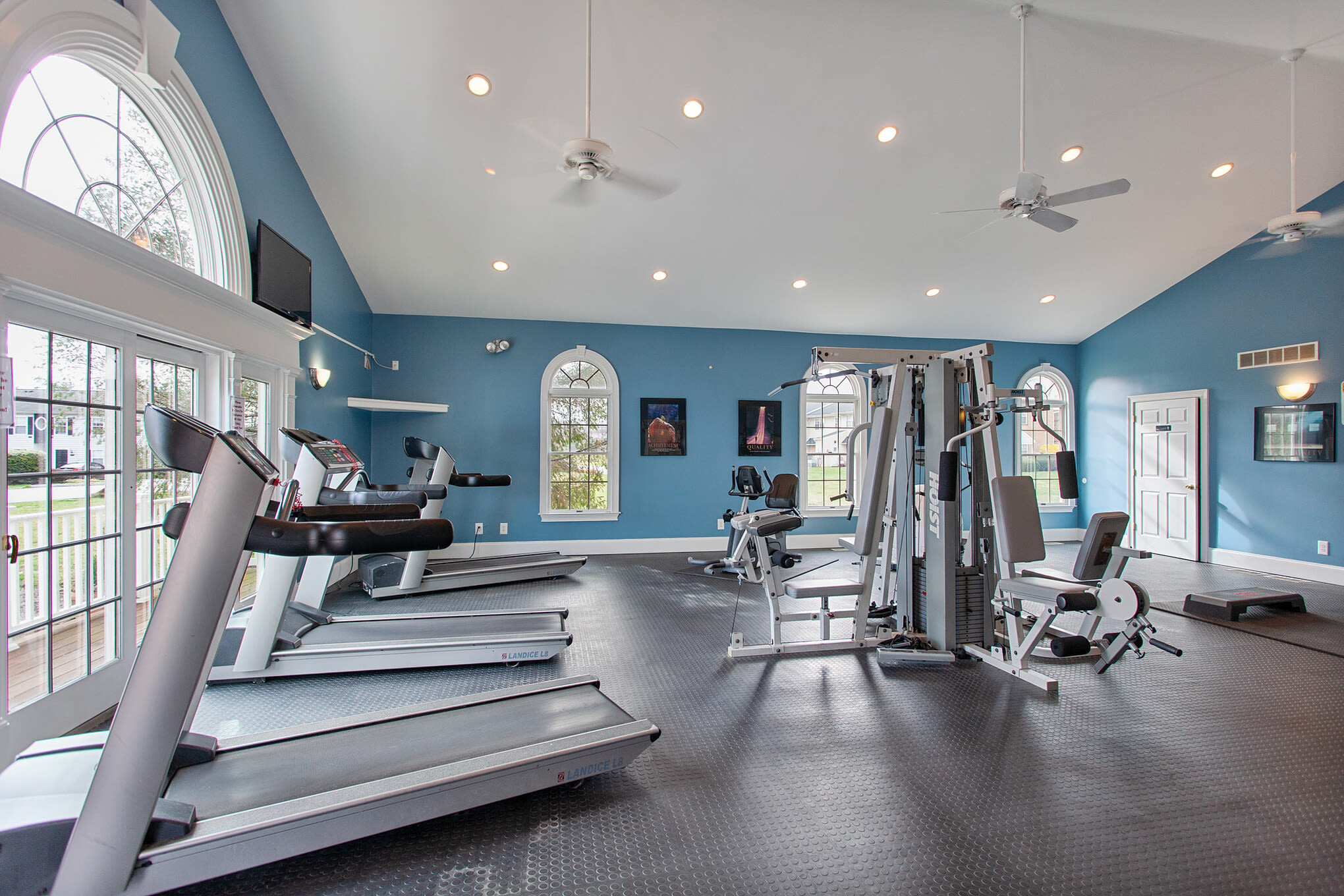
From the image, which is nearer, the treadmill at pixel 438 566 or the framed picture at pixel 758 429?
the treadmill at pixel 438 566

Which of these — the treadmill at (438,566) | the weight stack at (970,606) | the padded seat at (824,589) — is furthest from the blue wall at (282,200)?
the weight stack at (970,606)

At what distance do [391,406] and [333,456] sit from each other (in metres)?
2.98

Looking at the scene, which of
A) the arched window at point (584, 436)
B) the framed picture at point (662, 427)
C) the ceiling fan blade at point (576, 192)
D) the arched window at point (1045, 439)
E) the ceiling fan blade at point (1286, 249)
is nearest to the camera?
the ceiling fan blade at point (576, 192)

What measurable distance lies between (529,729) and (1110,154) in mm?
5971

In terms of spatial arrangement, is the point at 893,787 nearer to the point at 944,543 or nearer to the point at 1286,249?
the point at 944,543

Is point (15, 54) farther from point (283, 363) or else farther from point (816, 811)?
point (816, 811)

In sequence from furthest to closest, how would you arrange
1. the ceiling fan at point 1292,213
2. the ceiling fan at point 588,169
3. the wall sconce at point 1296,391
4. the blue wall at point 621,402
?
the blue wall at point 621,402 < the wall sconce at point 1296,391 < the ceiling fan at point 1292,213 < the ceiling fan at point 588,169

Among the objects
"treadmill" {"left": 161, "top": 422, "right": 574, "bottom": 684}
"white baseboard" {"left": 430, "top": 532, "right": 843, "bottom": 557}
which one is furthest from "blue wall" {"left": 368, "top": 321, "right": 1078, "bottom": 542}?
"treadmill" {"left": 161, "top": 422, "right": 574, "bottom": 684}

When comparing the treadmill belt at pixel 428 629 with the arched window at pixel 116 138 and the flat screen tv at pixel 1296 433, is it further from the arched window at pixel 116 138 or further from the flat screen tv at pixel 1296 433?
the flat screen tv at pixel 1296 433

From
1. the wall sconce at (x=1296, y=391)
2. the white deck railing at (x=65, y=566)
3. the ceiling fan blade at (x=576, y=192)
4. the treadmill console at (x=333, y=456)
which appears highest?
the ceiling fan blade at (x=576, y=192)

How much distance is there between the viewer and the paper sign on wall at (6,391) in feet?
6.77

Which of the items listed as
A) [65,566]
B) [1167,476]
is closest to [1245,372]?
[1167,476]

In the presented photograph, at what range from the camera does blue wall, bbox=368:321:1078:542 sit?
6.70m

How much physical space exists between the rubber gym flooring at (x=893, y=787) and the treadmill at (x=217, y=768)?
0.55 ft
